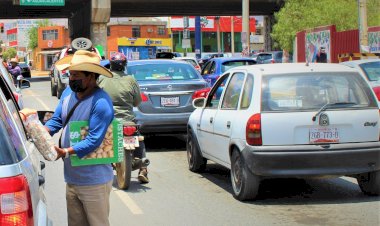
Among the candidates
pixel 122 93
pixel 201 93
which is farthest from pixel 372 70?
pixel 122 93

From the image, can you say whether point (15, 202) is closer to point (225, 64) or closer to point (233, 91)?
point (233, 91)

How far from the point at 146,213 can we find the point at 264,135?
1.61 m

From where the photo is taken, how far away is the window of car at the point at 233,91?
25.6ft

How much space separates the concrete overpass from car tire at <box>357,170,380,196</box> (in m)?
34.7

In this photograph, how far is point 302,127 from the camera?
6.96m

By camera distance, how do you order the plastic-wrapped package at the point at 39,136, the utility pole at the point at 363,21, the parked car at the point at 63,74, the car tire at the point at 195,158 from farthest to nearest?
the parked car at the point at 63,74 → the utility pole at the point at 363,21 → the car tire at the point at 195,158 → the plastic-wrapped package at the point at 39,136

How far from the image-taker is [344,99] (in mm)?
7312

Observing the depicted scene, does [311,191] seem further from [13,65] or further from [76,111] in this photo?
[13,65]

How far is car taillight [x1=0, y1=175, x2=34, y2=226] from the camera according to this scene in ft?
9.35

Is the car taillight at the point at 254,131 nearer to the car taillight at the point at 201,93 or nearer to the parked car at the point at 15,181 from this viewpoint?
the parked car at the point at 15,181

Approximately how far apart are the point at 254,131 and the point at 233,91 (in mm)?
1209

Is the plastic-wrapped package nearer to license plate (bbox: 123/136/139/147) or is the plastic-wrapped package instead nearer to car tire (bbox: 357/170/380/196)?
license plate (bbox: 123/136/139/147)

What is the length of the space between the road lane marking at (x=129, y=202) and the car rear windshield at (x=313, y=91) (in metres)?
1.88

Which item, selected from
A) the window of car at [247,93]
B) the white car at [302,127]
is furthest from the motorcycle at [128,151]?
the window of car at [247,93]
